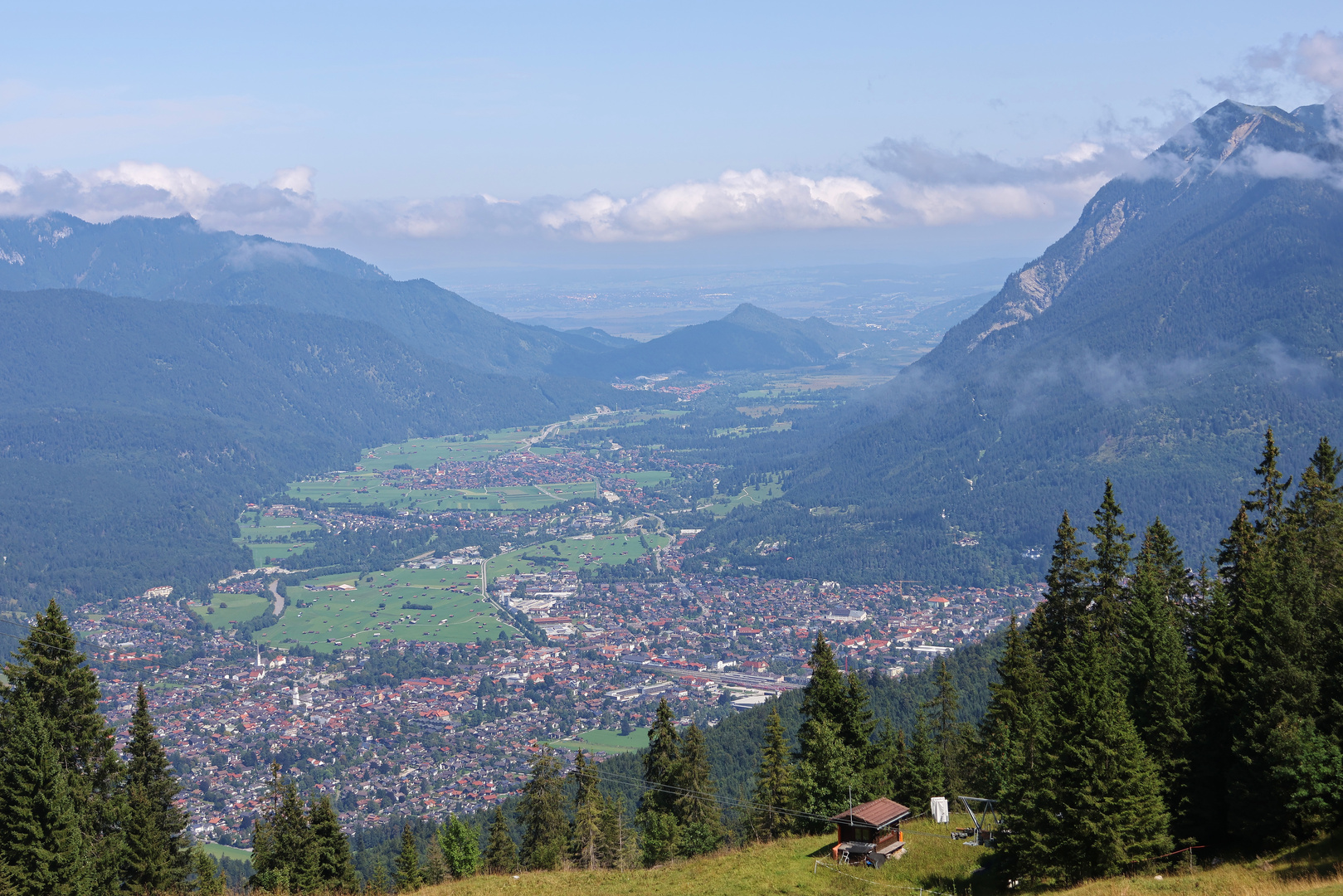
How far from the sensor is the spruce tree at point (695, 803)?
49506 mm

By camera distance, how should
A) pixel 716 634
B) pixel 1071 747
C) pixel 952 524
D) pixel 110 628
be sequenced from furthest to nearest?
pixel 952 524 < pixel 110 628 < pixel 716 634 < pixel 1071 747

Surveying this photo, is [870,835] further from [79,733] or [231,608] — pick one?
[231,608]

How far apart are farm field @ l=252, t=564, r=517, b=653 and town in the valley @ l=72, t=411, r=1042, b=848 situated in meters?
0.45

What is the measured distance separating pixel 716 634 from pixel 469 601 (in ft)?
128

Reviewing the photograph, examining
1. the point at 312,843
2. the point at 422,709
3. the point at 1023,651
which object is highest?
the point at 1023,651

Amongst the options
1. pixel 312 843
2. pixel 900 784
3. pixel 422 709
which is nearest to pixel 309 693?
pixel 422 709

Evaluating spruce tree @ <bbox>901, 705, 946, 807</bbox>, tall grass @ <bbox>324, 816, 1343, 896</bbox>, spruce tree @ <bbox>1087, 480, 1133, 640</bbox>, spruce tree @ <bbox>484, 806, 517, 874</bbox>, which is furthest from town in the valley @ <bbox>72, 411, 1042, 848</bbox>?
spruce tree @ <bbox>1087, 480, 1133, 640</bbox>

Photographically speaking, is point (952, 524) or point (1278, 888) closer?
point (1278, 888)

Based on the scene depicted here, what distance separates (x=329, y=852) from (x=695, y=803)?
16.0 meters

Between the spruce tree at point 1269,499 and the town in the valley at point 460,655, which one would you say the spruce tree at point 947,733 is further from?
the town in the valley at point 460,655

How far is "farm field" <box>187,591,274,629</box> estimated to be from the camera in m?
158

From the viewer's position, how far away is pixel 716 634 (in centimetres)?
14188

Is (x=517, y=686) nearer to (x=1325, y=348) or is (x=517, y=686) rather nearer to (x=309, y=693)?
(x=309, y=693)

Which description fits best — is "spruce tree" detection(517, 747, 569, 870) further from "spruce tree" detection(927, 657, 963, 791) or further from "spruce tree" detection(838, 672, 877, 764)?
"spruce tree" detection(927, 657, 963, 791)
